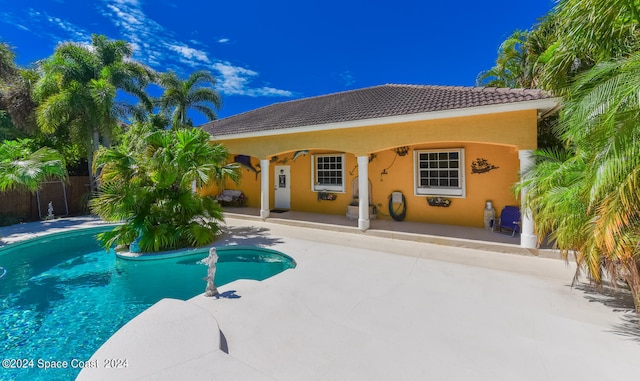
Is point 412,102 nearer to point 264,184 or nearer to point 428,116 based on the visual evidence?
point 428,116

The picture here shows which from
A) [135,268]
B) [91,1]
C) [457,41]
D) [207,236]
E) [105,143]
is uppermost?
[457,41]

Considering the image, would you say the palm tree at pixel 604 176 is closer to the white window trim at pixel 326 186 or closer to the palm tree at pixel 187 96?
the white window trim at pixel 326 186

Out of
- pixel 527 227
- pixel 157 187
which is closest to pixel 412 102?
pixel 527 227

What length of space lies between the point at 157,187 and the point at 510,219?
38.7ft

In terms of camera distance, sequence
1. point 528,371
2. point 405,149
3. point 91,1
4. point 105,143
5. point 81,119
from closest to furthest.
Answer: point 528,371 < point 405,149 < point 91,1 < point 81,119 < point 105,143

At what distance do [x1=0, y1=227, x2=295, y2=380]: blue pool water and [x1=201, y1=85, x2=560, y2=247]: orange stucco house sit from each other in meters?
4.91

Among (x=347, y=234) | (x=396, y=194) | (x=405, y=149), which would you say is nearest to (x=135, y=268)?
(x=347, y=234)

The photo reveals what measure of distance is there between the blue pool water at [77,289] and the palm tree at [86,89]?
25.7 feet

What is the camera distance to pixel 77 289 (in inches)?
246

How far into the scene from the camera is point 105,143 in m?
17.0

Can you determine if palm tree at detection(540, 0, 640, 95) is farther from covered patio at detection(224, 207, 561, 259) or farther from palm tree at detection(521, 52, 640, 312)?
covered patio at detection(224, 207, 561, 259)

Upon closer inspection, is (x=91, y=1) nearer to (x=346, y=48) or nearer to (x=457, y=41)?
(x=346, y=48)

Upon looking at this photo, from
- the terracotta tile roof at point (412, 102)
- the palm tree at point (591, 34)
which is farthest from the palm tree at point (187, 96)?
the palm tree at point (591, 34)

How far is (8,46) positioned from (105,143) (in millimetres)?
8842
